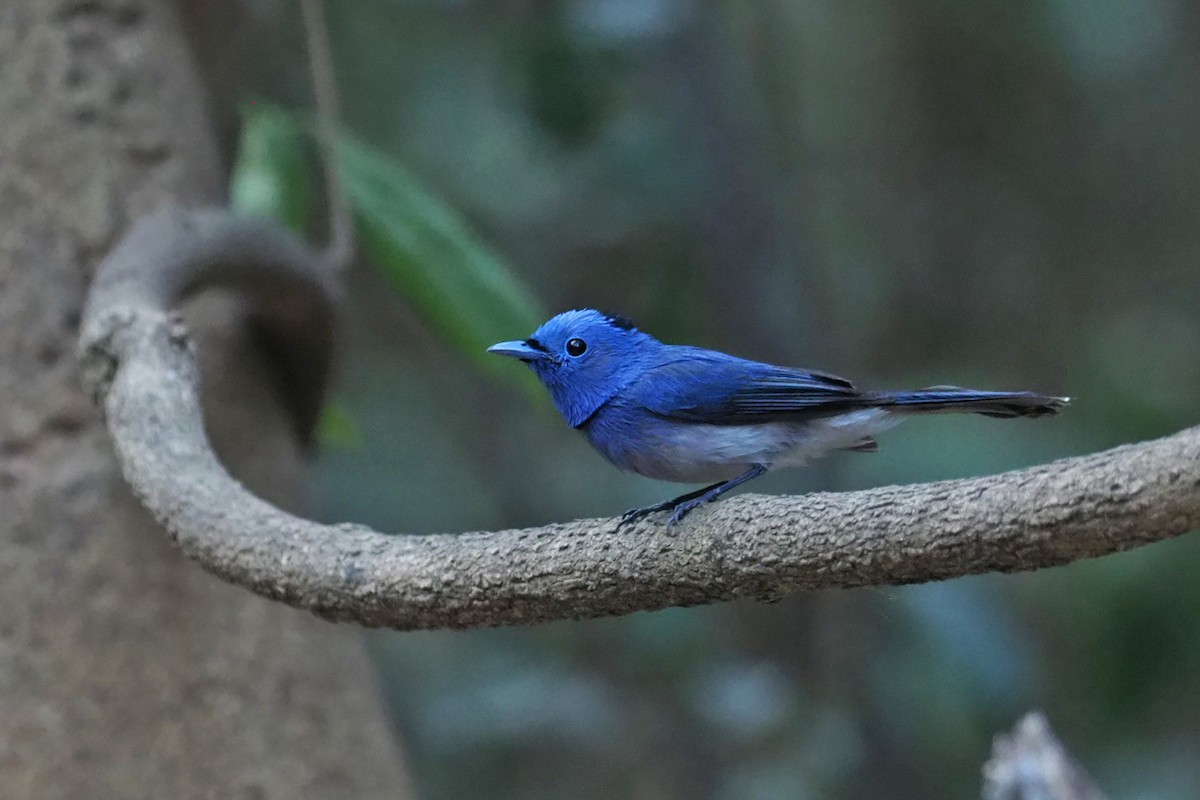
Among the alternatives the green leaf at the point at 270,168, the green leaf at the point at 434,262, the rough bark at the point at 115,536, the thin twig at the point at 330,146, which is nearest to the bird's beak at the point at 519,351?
the green leaf at the point at 434,262

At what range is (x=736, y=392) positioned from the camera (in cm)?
243

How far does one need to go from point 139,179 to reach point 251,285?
0.44 m

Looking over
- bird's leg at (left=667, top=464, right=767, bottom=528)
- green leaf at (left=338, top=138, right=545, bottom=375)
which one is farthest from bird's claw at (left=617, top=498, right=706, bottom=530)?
green leaf at (left=338, top=138, right=545, bottom=375)

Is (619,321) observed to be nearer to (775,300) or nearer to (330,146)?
(330,146)

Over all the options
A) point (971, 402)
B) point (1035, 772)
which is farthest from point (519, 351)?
point (1035, 772)

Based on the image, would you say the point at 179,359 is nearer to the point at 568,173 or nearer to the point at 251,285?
the point at 251,285

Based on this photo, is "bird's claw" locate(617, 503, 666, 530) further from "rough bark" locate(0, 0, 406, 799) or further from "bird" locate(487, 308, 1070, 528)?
"rough bark" locate(0, 0, 406, 799)

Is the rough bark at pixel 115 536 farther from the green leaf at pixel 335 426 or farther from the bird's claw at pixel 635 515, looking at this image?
the bird's claw at pixel 635 515

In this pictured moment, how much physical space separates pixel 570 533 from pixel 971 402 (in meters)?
0.66

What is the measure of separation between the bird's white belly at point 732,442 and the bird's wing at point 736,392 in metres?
0.03

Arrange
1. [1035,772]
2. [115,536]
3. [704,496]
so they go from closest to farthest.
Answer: [704,496] < [1035,772] < [115,536]

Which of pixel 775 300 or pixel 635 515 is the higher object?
pixel 635 515

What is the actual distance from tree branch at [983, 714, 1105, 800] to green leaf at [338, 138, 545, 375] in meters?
1.64

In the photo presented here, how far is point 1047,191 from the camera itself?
7680 millimetres
